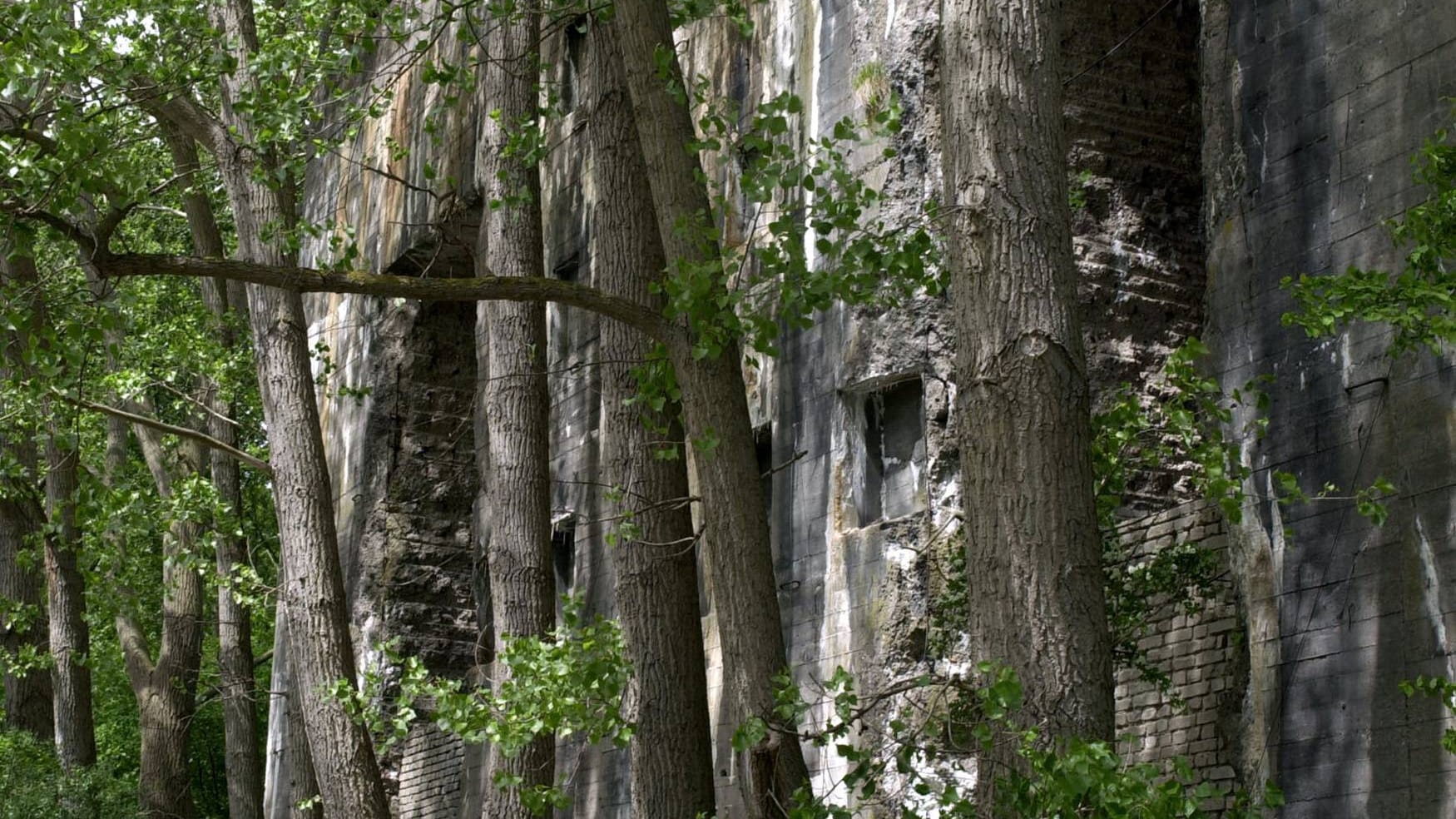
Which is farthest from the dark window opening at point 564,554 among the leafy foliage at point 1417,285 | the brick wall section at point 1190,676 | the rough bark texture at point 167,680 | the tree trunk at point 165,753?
the leafy foliage at point 1417,285

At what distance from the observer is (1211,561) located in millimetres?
→ 8500

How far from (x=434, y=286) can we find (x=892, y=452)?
3230 millimetres

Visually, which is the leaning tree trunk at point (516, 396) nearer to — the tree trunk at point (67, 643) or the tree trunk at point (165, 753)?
the tree trunk at point (165, 753)

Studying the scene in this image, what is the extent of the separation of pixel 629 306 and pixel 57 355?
315 cm

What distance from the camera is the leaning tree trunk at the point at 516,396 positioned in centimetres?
1129

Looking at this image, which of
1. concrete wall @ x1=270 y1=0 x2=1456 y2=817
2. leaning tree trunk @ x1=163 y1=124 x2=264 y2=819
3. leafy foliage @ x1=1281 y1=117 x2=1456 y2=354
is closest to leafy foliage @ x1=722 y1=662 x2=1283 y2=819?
concrete wall @ x1=270 y1=0 x2=1456 y2=817

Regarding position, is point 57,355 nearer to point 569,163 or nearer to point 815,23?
point 815,23

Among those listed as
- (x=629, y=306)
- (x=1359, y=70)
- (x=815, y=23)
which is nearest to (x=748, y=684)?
(x=629, y=306)

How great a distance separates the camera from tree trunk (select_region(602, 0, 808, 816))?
25.3 ft

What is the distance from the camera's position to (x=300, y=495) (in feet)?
40.9

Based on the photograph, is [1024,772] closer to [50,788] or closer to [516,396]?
[516,396]

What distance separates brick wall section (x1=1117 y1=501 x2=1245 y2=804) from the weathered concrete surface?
463 millimetres

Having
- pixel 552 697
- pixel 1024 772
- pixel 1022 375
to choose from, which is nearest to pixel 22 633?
pixel 552 697

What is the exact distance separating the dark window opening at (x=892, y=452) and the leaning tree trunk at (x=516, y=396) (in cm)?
196
